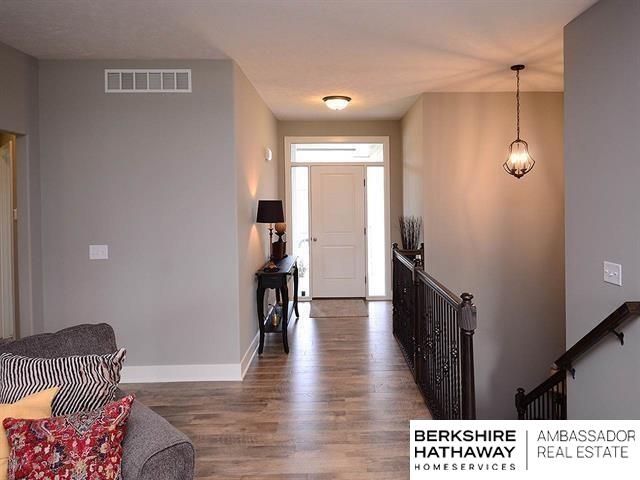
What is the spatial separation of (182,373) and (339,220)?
3798 mm

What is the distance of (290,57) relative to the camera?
3861 mm

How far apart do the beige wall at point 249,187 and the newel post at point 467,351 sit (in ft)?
6.94

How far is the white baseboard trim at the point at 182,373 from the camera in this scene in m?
3.94

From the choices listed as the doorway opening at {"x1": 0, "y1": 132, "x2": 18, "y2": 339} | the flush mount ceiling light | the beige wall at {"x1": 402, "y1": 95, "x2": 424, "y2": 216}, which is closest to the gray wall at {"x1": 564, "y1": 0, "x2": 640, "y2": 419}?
the beige wall at {"x1": 402, "y1": 95, "x2": 424, "y2": 216}

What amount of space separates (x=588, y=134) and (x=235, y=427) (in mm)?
3008

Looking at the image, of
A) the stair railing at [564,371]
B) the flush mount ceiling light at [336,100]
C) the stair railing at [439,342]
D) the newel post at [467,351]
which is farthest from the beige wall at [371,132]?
the newel post at [467,351]

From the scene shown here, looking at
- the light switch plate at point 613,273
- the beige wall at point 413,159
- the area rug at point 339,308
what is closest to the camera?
the light switch plate at point 613,273

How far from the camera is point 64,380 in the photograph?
183 centimetres

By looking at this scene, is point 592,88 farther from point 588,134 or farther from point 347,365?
point 347,365

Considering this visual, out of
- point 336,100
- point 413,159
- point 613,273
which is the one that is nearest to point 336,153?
point 413,159

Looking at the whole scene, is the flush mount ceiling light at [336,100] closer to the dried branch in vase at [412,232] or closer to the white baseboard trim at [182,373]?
the dried branch in vase at [412,232]

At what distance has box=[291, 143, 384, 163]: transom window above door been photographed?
7.06 m

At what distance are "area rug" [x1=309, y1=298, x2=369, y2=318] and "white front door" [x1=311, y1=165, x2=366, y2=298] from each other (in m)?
0.19

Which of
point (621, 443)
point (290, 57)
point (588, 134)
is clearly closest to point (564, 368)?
point (621, 443)
